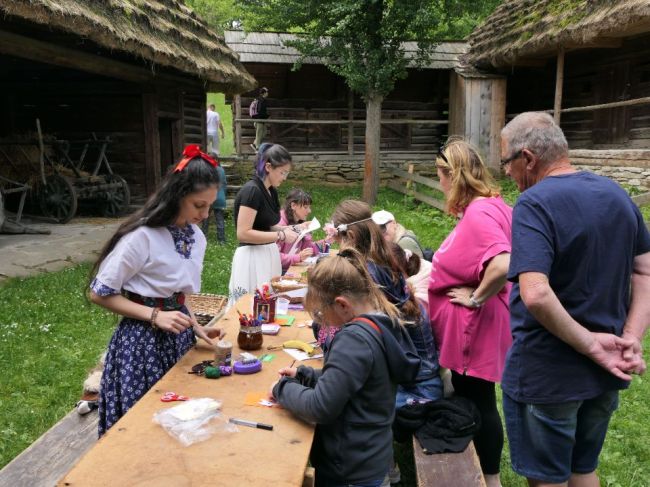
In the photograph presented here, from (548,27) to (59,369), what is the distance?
415 inches

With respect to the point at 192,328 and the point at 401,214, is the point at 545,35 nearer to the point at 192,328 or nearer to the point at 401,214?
the point at 401,214

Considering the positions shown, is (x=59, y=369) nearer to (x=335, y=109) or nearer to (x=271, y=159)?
(x=271, y=159)

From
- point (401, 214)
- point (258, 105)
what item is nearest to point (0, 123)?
point (258, 105)

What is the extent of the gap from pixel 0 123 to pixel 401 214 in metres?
8.25

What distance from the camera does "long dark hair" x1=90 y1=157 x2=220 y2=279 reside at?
2.44m

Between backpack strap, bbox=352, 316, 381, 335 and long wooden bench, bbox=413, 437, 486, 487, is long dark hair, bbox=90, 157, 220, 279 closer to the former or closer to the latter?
backpack strap, bbox=352, 316, 381, 335

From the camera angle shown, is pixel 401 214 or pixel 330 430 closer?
pixel 330 430

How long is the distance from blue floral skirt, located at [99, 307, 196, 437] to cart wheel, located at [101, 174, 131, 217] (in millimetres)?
8674

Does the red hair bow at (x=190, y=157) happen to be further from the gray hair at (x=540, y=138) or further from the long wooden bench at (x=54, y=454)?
the long wooden bench at (x=54, y=454)

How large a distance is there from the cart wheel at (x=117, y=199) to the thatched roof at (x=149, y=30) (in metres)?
2.63

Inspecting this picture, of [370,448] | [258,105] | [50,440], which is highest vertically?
[258,105]

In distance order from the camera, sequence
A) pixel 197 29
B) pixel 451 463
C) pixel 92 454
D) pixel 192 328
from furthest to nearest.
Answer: pixel 197 29
pixel 192 328
pixel 451 463
pixel 92 454

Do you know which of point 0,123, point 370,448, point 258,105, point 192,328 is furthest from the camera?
point 258,105

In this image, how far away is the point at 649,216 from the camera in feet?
28.1
